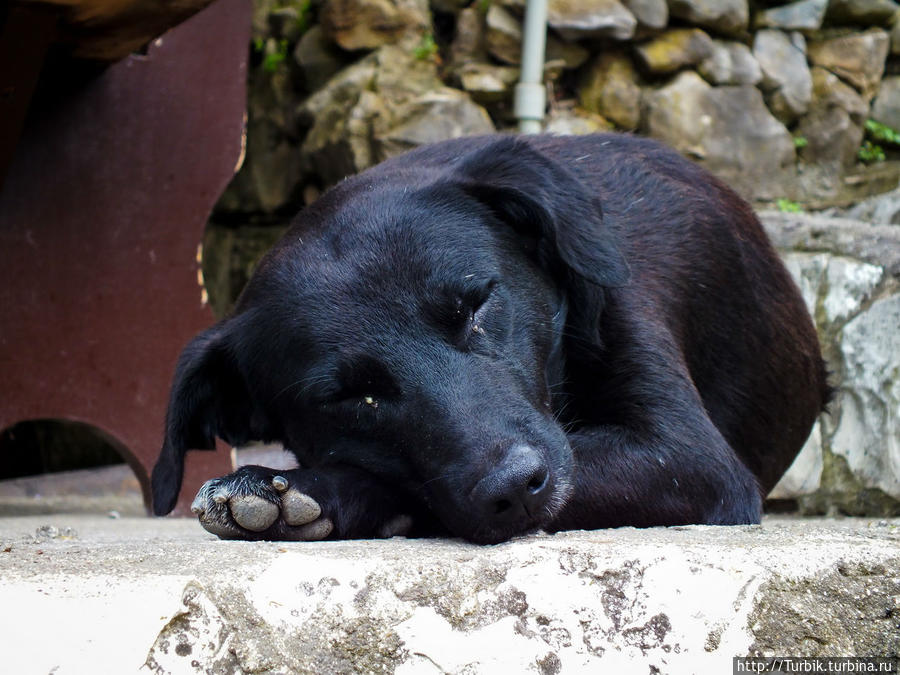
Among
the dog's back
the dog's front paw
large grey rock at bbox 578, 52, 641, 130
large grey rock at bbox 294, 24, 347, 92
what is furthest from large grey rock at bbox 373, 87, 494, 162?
the dog's front paw

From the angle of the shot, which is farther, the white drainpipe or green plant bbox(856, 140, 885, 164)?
green plant bbox(856, 140, 885, 164)

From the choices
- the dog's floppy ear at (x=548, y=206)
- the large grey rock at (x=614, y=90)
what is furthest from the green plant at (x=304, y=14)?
the dog's floppy ear at (x=548, y=206)

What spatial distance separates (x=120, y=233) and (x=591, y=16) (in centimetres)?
301

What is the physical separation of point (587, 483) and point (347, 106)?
15.0 feet

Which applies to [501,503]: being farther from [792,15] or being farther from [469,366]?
[792,15]

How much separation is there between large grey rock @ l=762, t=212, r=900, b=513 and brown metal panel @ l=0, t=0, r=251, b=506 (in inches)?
94.9

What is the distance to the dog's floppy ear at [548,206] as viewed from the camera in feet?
8.08

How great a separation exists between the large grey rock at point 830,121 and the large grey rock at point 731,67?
0.45 meters

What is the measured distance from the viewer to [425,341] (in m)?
2.18

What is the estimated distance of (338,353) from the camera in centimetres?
225

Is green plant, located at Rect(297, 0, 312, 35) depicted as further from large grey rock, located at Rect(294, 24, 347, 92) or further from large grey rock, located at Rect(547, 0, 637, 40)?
large grey rock, located at Rect(547, 0, 637, 40)

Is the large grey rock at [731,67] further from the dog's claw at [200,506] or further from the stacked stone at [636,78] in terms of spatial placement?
the dog's claw at [200,506]

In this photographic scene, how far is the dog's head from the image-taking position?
208 centimetres

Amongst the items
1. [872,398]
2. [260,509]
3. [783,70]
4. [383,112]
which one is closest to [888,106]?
[783,70]
